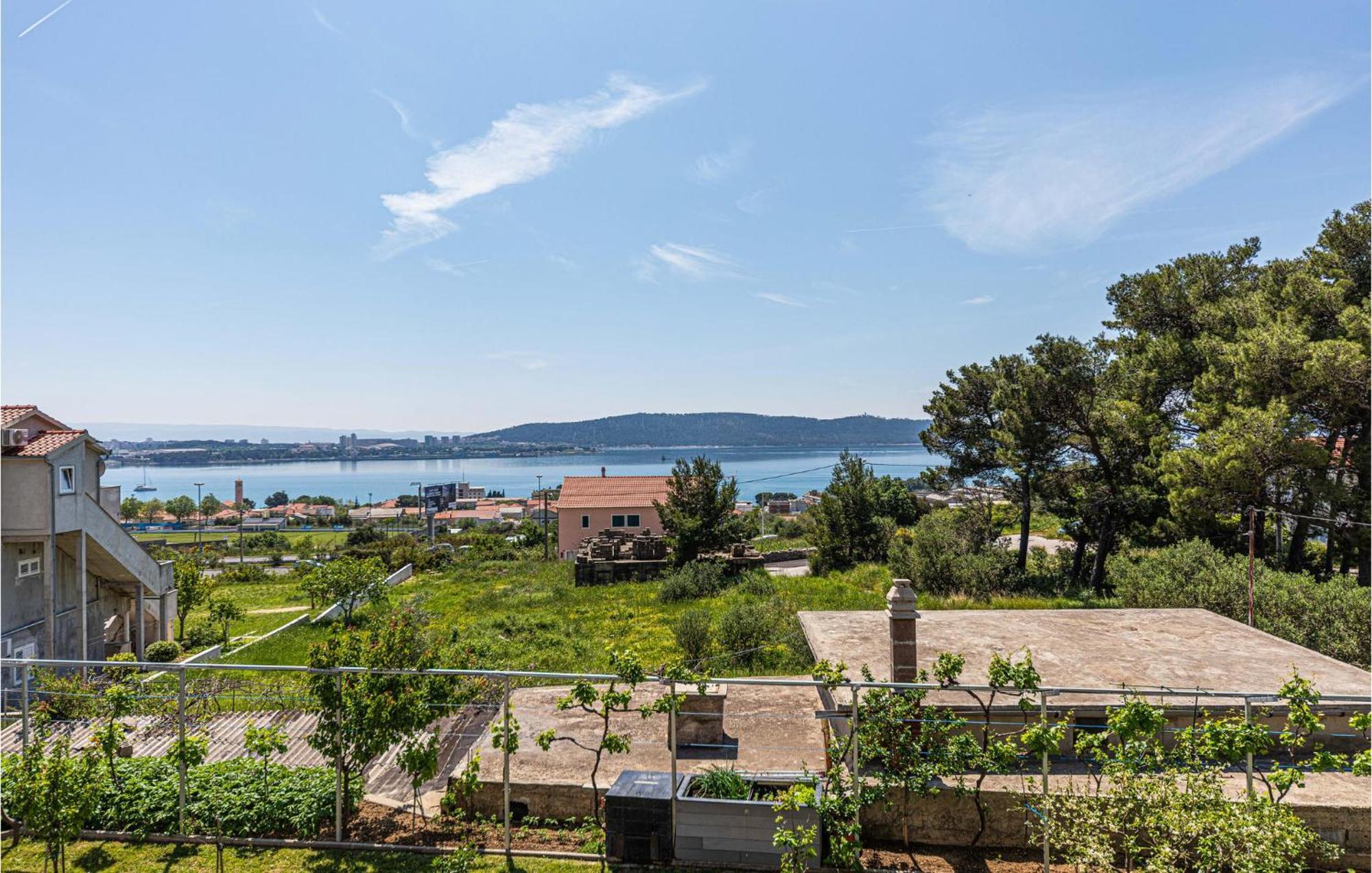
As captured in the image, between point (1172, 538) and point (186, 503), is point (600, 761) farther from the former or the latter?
point (186, 503)

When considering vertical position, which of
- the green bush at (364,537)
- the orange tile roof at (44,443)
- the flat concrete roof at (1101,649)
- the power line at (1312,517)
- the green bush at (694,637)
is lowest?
the green bush at (364,537)

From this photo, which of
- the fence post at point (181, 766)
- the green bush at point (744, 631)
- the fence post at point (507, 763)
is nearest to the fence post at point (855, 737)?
the fence post at point (507, 763)

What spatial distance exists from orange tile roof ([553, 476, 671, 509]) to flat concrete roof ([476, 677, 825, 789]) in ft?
95.3

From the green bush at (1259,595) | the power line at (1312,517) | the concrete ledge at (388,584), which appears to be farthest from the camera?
the concrete ledge at (388,584)

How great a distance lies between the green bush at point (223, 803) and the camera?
703cm

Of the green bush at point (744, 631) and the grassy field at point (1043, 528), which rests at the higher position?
the green bush at point (744, 631)

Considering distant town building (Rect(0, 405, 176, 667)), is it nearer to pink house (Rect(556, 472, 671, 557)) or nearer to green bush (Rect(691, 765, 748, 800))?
green bush (Rect(691, 765, 748, 800))

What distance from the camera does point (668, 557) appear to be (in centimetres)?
2830

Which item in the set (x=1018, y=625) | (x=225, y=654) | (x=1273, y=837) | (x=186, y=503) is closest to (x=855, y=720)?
(x=1273, y=837)

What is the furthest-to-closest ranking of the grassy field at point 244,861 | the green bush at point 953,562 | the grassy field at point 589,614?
1. the green bush at point 953,562
2. the grassy field at point 589,614
3. the grassy field at point 244,861

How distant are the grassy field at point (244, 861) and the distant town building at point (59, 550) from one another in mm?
7889

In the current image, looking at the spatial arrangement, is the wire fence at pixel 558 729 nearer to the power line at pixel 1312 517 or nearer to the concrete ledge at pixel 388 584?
the power line at pixel 1312 517

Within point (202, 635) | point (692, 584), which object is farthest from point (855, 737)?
point (202, 635)

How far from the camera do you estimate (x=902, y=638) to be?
7691mm
